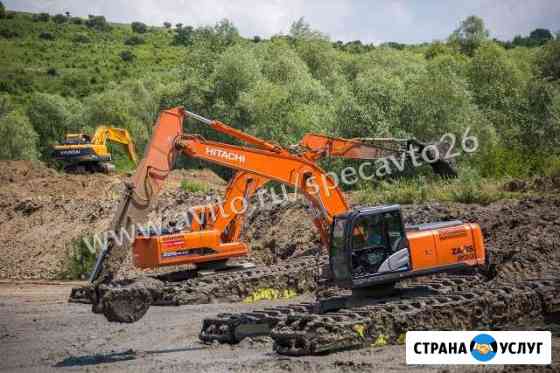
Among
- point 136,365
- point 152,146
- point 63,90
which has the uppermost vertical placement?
point 63,90

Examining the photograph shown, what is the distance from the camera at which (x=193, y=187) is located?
30844 mm

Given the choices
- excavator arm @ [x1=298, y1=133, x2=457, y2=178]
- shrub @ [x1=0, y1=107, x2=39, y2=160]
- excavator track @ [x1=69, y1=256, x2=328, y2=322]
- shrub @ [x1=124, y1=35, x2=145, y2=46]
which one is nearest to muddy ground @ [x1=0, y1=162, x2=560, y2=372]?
excavator track @ [x1=69, y1=256, x2=328, y2=322]

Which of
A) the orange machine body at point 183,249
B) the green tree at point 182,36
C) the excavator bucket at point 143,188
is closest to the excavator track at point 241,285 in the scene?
the orange machine body at point 183,249

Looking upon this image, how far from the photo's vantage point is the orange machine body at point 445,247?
13.1 m

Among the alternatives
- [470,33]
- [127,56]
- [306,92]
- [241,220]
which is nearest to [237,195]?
[241,220]

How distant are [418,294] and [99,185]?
22830mm

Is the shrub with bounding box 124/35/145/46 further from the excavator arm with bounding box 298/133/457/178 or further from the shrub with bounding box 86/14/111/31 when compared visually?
the excavator arm with bounding box 298/133/457/178

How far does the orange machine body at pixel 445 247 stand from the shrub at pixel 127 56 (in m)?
77.4

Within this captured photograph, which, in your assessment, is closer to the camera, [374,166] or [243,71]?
[374,166]

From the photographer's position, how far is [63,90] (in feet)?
243

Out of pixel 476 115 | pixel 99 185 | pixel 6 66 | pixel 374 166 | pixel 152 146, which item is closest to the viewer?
pixel 152 146

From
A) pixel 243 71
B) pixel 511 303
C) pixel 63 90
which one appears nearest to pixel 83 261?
pixel 511 303

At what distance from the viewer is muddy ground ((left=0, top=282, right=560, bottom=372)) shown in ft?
34.8

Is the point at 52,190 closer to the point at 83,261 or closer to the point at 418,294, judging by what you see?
the point at 83,261
